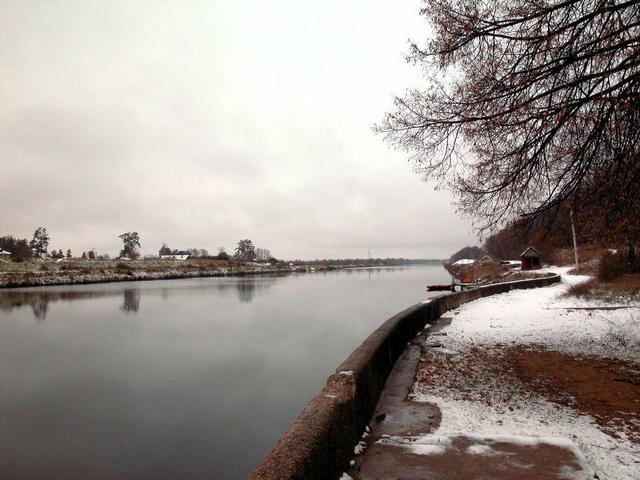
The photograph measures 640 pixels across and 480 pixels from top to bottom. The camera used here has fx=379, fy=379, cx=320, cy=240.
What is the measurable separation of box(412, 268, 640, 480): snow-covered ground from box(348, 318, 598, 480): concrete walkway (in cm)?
12

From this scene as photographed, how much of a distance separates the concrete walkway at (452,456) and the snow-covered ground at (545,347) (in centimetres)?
12

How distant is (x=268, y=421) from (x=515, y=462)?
225 inches

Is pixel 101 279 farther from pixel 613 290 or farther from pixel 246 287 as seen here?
pixel 613 290

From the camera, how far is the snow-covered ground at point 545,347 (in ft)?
12.1

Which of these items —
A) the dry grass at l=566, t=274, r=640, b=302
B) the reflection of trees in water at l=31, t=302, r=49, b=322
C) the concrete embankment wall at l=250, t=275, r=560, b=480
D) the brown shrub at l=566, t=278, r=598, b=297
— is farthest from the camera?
the reflection of trees in water at l=31, t=302, r=49, b=322

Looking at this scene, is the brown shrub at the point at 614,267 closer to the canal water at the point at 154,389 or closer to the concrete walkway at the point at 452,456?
the canal water at the point at 154,389

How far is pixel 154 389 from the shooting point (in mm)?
9875

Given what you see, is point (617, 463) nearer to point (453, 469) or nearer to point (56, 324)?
point (453, 469)

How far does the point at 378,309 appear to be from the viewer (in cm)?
2562

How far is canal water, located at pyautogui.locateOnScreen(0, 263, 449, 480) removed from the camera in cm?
645

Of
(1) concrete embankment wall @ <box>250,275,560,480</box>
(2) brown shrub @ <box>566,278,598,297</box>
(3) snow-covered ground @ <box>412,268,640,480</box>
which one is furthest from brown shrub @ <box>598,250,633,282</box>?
(1) concrete embankment wall @ <box>250,275,560,480</box>

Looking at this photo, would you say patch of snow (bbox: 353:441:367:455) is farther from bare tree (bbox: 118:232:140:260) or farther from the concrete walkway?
bare tree (bbox: 118:232:140:260)

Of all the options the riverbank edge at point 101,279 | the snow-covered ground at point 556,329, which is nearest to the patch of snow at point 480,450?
the snow-covered ground at point 556,329

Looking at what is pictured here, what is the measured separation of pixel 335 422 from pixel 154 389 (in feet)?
27.3
